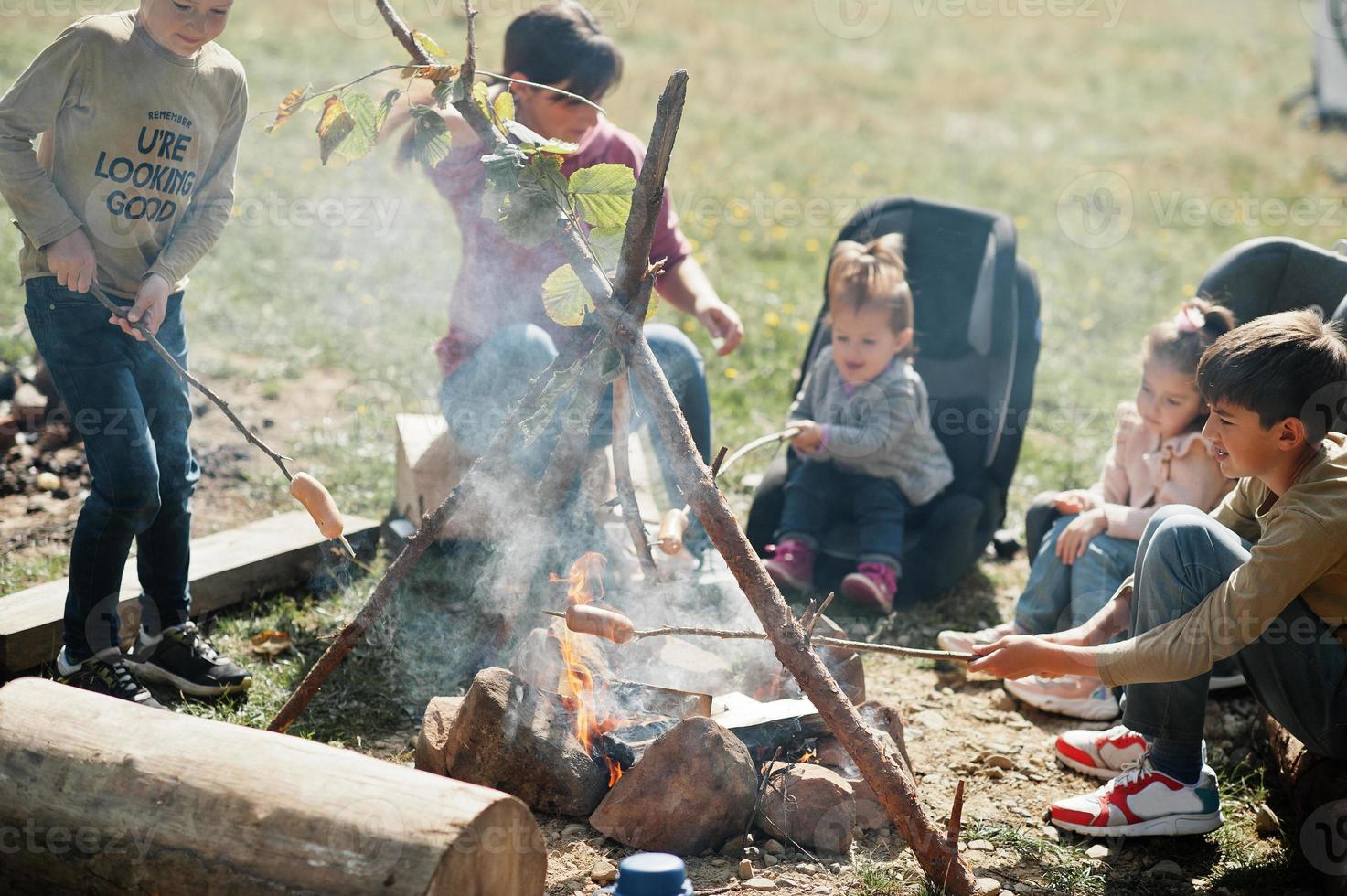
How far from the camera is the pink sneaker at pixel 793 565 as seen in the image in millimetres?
4090

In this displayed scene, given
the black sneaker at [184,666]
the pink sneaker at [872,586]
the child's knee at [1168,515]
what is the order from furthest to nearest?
the pink sneaker at [872,586], the black sneaker at [184,666], the child's knee at [1168,515]

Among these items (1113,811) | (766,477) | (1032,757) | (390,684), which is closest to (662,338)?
(766,477)

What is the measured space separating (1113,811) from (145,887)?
217cm

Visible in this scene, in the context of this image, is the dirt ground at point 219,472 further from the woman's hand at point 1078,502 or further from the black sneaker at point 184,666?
the woman's hand at point 1078,502

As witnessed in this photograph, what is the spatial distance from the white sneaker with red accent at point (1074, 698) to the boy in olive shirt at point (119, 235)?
2435 millimetres

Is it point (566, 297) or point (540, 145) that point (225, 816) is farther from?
point (540, 145)

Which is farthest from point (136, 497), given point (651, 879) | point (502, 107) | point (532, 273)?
point (651, 879)

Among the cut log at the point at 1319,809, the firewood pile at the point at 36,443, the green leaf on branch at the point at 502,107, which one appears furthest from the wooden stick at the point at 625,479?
the firewood pile at the point at 36,443

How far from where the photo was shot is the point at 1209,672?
2.70 m

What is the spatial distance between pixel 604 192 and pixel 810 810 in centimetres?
158

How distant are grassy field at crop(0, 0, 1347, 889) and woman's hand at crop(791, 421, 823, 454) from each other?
0.73m

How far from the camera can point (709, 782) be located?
265cm

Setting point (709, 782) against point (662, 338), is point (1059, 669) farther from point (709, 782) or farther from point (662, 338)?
point (662, 338)

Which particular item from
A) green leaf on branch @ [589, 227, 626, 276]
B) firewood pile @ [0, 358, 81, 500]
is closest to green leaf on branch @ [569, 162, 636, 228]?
green leaf on branch @ [589, 227, 626, 276]
